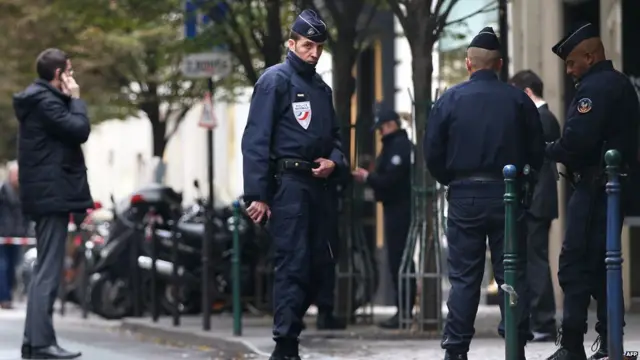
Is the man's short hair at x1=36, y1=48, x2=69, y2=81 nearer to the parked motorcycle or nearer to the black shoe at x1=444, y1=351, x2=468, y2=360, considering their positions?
the black shoe at x1=444, y1=351, x2=468, y2=360

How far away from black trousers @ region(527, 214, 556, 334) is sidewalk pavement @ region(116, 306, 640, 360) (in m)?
0.30

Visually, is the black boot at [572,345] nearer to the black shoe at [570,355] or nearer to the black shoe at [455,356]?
the black shoe at [570,355]

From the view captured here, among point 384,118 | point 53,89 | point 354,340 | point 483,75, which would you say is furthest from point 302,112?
point 384,118

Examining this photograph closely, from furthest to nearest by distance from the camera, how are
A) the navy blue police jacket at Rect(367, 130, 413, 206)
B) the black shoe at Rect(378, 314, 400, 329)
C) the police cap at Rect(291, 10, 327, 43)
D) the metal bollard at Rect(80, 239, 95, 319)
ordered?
the metal bollard at Rect(80, 239, 95, 319) → the navy blue police jacket at Rect(367, 130, 413, 206) → the black shoe at Rect(378, 314, 400, 329) → the police cap at Rect(291, 10, 327, 43)

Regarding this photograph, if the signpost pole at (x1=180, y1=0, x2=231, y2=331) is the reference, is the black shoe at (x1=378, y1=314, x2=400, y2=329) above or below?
below

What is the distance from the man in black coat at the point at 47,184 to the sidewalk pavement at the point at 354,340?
1.50 metres

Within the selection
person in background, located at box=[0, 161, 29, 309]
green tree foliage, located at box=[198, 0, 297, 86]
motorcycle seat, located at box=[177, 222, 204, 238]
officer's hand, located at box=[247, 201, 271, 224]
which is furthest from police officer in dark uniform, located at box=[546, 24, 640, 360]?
person in background, located at box=[0, 161, 29, 309]

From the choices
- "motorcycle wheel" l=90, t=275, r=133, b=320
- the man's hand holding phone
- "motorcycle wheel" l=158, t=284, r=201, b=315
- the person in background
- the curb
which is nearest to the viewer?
the man's hand holding phone

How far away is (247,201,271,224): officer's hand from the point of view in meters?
9.87

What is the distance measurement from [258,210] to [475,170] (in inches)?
48.1

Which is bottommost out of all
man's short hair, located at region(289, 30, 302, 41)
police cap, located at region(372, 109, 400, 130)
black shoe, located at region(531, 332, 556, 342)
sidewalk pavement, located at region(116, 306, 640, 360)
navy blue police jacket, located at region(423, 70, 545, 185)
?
sidewalk pavement, located at region(116, 306, 640, 360)

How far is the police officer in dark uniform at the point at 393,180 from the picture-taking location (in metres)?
14.9

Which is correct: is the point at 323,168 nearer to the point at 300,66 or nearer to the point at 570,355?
the point at 300,66

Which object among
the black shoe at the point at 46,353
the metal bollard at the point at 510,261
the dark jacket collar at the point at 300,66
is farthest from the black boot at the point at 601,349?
the black shoe at the point at 46,353
